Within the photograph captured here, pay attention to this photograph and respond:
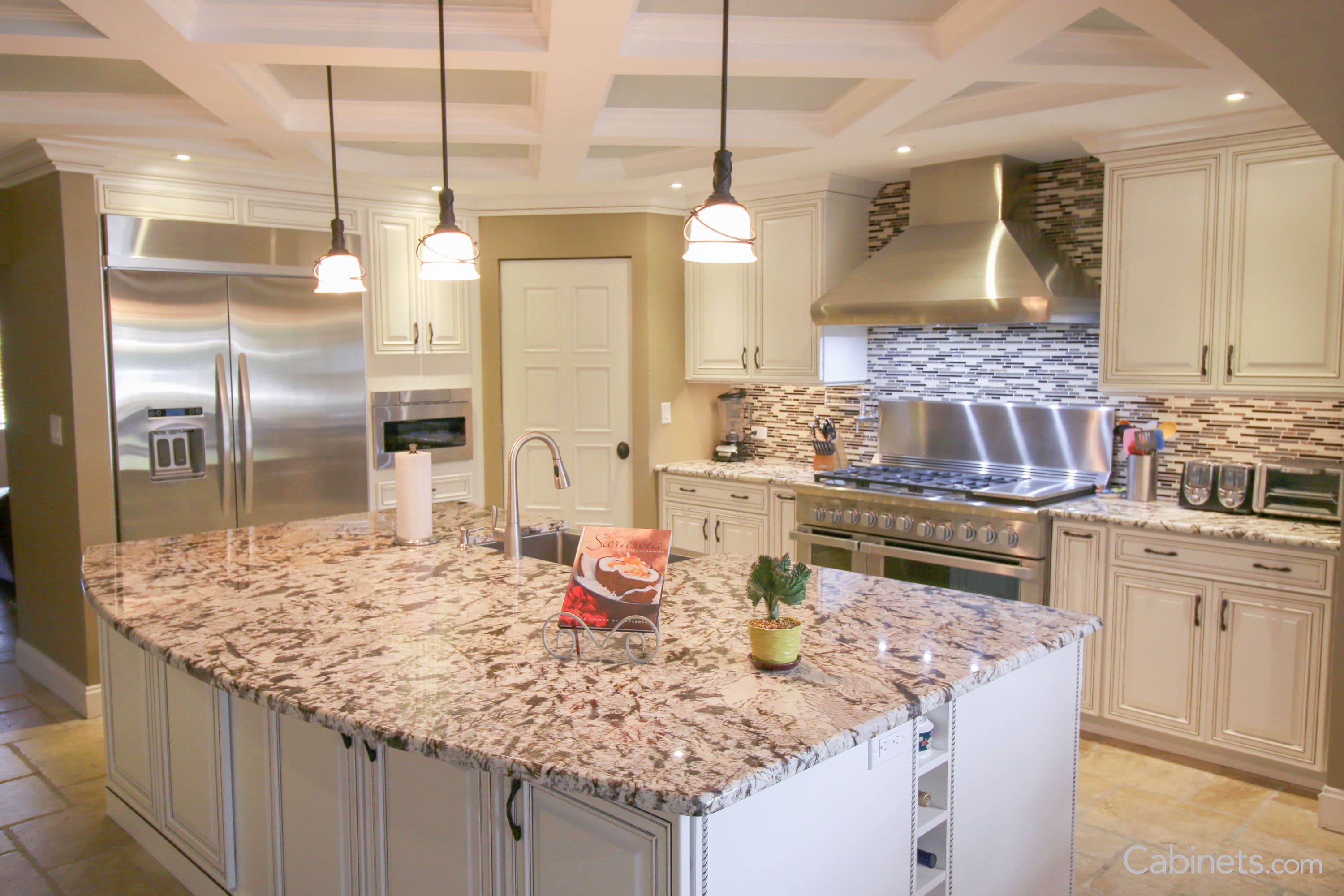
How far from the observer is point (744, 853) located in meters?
1.57

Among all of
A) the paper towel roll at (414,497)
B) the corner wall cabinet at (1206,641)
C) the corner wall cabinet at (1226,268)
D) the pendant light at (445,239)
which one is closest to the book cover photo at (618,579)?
the pendant light at (445,239)

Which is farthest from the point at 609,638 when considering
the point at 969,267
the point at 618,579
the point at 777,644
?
the point at 969,267

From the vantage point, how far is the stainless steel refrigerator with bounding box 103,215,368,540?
4.21 m

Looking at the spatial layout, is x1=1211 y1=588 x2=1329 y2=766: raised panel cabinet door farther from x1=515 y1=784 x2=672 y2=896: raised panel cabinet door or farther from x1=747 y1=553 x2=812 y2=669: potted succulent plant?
x1=515 y1=784 x2=672 y2=896: raised panel cabinet door

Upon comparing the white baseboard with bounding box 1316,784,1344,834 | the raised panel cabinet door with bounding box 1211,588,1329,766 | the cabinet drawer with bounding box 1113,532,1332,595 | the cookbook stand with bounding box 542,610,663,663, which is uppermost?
the cookbook stand with bounding box 542,610,663,663

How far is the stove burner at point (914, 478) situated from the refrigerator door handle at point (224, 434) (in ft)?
9.09

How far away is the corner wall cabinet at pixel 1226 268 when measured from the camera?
11.2 feet

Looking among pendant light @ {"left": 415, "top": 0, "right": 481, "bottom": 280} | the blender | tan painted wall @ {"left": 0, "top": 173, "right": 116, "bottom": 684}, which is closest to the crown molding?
the blender

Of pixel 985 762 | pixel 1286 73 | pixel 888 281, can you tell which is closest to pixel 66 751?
pixel 985 762

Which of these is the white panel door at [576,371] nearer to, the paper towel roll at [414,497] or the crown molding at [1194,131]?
the paper towel roll at [414,497]

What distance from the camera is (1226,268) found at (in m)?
3.63

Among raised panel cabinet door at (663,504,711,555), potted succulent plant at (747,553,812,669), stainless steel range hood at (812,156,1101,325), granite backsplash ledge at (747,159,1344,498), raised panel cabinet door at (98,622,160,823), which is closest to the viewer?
potted succulent plant at (747,553,812,669)

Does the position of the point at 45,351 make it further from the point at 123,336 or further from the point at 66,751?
the point at 66,751

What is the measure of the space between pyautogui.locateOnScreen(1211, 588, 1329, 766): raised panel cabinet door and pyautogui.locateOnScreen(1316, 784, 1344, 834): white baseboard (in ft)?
0.60
